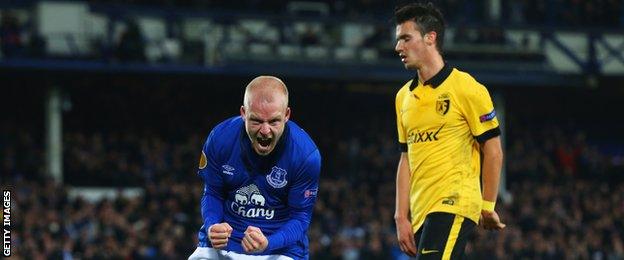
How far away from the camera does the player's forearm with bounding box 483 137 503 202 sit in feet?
23.4

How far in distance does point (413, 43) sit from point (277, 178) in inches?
45.3

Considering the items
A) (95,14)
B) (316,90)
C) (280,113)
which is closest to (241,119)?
(280,113)

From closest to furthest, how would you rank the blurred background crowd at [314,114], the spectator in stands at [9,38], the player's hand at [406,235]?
the player's hand at [406,235] < the blurred background crowd at [314,114] < the spectator in stands at [9,38]

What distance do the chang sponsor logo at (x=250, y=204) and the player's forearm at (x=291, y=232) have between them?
0.45 feet

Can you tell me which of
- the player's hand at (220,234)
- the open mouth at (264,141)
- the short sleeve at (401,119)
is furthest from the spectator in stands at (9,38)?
the player's hand at (220,234)

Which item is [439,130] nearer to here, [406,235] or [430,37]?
[430,37]

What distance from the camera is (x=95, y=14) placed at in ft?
83.0

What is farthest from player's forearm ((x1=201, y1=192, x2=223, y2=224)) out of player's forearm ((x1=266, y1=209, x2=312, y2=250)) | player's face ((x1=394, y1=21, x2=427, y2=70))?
player's face ((x1=394, y1=21, x2=427, y2=70))

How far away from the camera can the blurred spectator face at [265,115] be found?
6332 millimetres

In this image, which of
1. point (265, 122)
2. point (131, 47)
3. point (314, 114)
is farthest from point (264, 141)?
point (314, 114)

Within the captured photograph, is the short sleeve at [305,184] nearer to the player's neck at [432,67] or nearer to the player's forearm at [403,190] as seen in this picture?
the player's forearm at [403,190]

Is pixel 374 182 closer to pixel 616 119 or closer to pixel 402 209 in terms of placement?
pixel 616 119

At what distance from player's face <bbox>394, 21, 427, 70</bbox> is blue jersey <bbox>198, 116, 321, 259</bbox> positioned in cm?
81

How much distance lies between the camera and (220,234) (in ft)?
20.8
